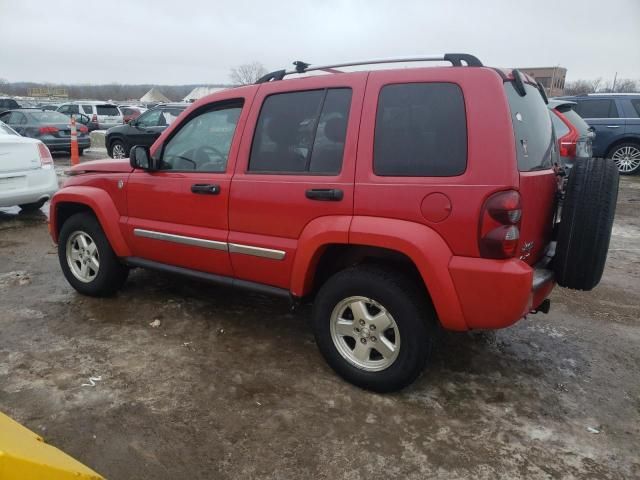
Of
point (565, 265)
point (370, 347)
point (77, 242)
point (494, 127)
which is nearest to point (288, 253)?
point (370, 347)

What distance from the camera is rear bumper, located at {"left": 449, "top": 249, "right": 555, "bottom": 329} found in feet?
8.27

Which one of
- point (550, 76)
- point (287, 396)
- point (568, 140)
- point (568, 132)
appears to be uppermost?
point (550, 76)

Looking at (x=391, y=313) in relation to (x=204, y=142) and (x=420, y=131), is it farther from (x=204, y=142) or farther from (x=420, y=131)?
(x=204, y=142)

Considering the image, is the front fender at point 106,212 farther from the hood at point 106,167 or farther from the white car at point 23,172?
the white car at point 23,172

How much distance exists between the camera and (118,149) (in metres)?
14.6

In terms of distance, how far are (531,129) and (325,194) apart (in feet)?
4.03

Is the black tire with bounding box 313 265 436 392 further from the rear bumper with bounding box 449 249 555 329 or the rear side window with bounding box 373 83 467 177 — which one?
the rear side window with bounding box 373 83 467 177

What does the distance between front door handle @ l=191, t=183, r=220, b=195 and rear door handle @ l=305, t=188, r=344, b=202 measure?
2.52 ft

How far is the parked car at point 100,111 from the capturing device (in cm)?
2359

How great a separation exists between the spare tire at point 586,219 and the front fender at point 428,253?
2.47ft

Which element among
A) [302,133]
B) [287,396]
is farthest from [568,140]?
[287,396]

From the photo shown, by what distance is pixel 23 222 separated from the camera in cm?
743

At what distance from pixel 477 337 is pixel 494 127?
6.10 feet

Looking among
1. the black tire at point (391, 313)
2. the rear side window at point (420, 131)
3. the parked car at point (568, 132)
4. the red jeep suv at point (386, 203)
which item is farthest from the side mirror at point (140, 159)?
the parked car at point (568, 132)
